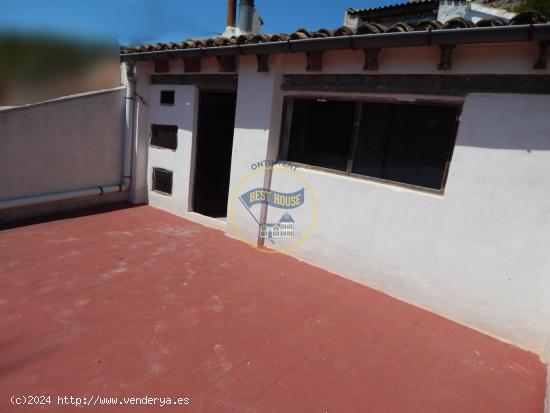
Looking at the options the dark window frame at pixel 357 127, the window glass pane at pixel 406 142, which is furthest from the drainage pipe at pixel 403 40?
the window glass pane at pixel 406 142

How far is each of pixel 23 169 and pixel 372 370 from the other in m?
6.46

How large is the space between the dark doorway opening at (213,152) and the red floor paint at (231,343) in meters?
2.45

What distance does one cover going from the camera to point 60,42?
555 cm

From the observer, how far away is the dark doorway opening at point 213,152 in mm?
6832

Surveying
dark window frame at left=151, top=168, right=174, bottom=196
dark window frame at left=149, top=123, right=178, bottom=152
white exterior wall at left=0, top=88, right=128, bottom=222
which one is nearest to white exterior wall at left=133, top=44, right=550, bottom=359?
dark window frame at left=149, top=123, right=178, bottom=152

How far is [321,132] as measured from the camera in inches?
198

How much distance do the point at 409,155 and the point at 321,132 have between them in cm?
136

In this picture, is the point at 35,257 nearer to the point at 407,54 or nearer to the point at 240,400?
the point at 240,400

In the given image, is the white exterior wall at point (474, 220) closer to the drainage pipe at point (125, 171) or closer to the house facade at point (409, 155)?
the house facade at point (409, 155)

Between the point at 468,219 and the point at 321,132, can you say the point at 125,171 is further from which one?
the point at 468,219

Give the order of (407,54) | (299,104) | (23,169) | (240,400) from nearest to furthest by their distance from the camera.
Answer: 1. (240,400)
2. (407,54)
3. (299,104)
4. (23,169)

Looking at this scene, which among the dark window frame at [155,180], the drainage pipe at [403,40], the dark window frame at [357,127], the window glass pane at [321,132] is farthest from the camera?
the dark window frame at [155,180]

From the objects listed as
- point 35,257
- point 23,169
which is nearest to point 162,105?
point 23,169

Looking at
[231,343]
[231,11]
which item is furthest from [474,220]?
[231,11]
